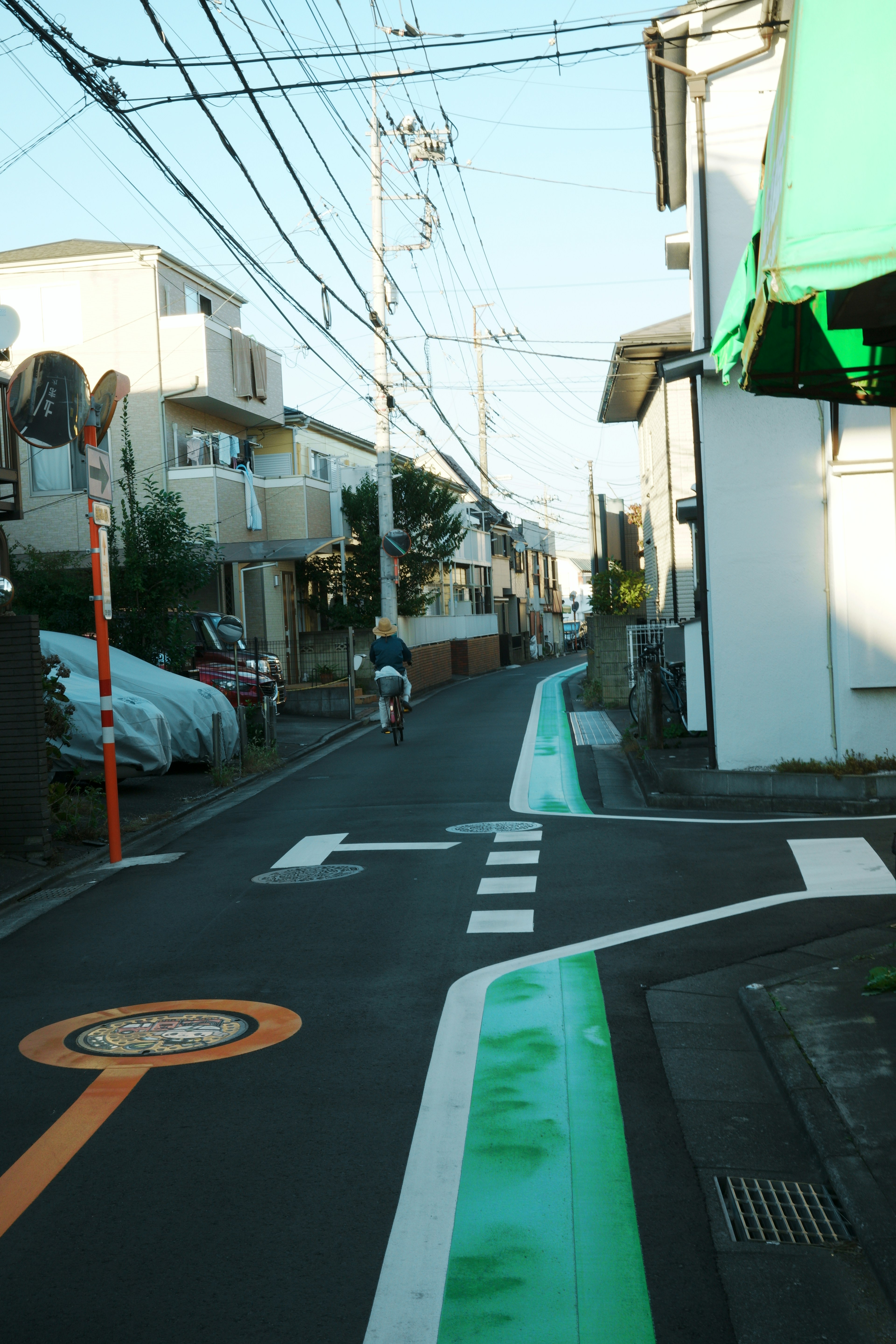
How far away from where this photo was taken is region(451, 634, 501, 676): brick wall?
147 ft

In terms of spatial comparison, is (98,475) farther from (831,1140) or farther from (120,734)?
(831,1140)

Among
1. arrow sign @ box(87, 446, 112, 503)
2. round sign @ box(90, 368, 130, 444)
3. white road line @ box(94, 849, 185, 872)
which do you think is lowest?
white road line @ box(94, 849, 185, 872)

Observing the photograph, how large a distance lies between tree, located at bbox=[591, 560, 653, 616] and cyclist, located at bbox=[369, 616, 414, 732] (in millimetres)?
8170

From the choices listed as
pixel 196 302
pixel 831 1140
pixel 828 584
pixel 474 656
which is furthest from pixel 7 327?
pixel 474 656

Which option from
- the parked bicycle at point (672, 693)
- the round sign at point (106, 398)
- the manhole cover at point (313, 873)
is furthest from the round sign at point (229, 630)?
the manhole cover at point (313, 873)

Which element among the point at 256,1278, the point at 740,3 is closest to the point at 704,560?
the point at 740,3

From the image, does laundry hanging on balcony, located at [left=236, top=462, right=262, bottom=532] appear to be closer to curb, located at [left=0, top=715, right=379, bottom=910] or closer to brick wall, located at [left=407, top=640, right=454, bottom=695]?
brick wall, located at [left=407, top=640, right=454, bottom=695]

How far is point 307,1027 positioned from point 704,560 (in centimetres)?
758

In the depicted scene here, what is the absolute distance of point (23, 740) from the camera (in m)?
9.45

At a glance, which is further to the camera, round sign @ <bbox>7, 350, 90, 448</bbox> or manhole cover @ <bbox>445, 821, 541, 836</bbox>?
round sign @ <bbox>7, 350, 90, 448</bbox>

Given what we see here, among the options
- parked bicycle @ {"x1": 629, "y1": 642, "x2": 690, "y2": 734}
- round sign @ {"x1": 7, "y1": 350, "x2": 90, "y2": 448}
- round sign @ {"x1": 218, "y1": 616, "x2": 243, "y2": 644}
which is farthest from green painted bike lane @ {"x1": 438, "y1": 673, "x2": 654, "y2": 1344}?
round sign @ {"x1": 218, "y1": 616, "x2": 243, "y2": 644}

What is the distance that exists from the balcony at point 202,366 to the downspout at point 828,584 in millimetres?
19879

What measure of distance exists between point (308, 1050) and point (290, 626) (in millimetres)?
29086

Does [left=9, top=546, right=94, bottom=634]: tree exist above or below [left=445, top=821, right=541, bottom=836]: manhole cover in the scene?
above
